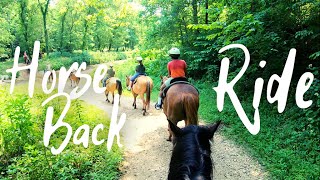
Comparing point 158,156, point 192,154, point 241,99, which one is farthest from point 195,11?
point 192,154

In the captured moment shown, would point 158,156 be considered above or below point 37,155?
below

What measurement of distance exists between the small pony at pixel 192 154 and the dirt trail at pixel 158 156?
311 centimetres

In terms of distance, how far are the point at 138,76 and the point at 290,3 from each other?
602 centimetres

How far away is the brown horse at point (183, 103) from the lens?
6223mm

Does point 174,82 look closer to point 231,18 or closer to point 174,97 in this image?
point 174,97

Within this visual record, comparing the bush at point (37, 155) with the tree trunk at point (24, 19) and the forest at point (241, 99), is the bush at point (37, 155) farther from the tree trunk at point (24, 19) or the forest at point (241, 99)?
the tree trunk at point (24, 19)

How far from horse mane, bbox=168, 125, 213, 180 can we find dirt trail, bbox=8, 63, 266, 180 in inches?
123

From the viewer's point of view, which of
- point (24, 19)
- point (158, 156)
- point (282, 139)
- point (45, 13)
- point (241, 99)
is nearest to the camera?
point (158, 156)

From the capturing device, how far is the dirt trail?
590cm

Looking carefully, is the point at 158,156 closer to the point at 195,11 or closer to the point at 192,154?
the point at 192,154

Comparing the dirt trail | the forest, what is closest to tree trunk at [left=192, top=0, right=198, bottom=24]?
the forest

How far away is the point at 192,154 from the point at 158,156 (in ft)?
15.2

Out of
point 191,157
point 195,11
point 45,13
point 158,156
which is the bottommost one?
point 158,156

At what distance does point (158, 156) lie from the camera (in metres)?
6.83
